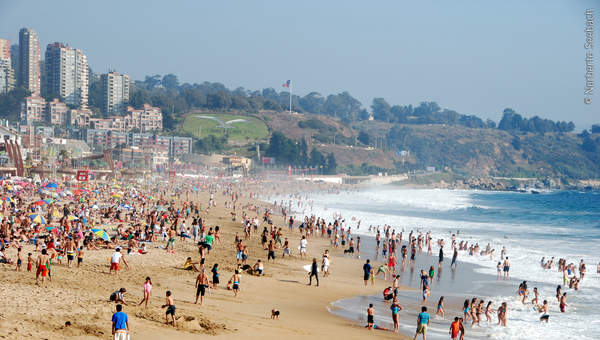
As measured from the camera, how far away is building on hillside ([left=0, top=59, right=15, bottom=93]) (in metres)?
169

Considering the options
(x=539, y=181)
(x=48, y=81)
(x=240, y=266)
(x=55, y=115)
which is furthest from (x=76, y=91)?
(x=240, y=266)

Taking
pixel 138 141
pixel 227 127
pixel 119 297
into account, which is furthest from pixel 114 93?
pixel 119 297

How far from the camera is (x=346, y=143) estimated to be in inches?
6742

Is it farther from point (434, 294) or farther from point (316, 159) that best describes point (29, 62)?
point (434, 294)

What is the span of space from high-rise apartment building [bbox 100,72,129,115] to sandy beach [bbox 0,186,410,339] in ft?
517

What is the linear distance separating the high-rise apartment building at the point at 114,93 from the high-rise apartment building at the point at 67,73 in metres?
6.39

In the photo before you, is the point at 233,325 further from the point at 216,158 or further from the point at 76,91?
the point at 76,91

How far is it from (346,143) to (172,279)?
15607 cm

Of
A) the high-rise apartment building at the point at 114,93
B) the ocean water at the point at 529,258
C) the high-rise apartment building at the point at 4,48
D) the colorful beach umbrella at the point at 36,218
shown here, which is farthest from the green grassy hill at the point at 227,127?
the colorful beach umbrella at the point at 36,218

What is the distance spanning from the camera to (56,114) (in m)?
143

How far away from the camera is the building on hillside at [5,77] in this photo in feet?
554

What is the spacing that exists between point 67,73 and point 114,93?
17.2m

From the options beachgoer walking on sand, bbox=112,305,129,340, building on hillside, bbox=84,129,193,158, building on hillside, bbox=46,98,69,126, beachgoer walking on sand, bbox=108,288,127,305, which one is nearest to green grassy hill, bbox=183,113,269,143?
building on hillside, bbox=84,129,193,158

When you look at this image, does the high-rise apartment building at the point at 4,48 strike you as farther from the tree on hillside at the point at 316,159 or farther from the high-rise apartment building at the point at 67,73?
the tree on hillside at the point at 316,159
